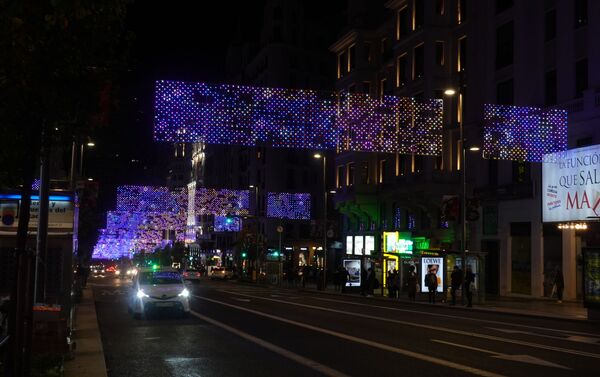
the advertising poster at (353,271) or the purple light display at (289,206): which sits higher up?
the purple light display at (289,206)

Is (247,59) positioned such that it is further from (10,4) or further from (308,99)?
(10,4)

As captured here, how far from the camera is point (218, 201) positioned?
7294 centimetres

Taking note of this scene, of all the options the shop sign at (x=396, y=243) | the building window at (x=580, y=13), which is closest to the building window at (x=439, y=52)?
the building window at (x=580, y=13)

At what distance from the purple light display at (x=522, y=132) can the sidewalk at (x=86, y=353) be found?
20039 mm

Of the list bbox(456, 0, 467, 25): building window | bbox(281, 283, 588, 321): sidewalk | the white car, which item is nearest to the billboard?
bbox(281, 283, 588, 321): sidewalk

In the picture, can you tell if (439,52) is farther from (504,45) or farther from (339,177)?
(339,177)

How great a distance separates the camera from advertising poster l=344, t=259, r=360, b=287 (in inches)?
1676

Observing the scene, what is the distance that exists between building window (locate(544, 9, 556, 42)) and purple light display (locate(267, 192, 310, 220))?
4111 centimetres

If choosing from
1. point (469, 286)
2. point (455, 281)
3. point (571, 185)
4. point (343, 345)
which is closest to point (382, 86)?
point (455, 281)

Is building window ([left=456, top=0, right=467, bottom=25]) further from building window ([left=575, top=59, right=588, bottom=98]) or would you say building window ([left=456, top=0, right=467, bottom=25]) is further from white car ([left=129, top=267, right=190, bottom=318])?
white car ([left=129, top=267, right=190, bottom=318])

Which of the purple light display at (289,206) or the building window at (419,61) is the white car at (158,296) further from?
the purple light display at (289,206)

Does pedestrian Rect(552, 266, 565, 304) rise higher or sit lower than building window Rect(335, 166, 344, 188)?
lower

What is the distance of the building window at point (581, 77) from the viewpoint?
34594mm

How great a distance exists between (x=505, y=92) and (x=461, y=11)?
7715 mm
